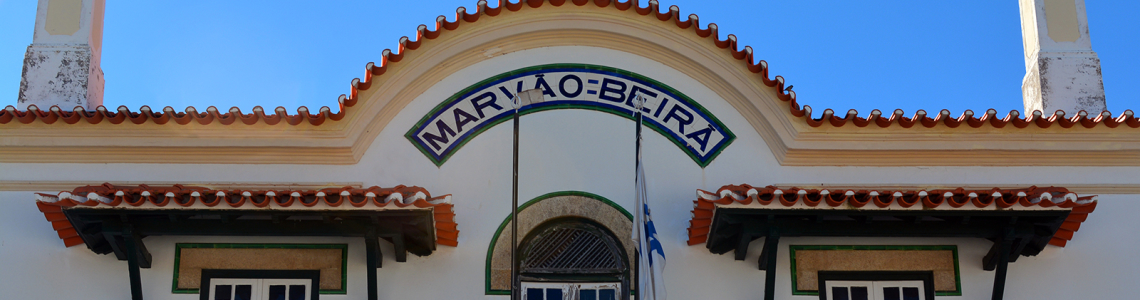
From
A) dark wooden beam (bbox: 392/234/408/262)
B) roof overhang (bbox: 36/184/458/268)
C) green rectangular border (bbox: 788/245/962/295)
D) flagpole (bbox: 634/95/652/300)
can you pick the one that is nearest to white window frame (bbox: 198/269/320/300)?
roof overhang (bbox: 36/184/458/268)

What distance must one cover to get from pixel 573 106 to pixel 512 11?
1.03 metres

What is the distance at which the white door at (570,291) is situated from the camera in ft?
31.9

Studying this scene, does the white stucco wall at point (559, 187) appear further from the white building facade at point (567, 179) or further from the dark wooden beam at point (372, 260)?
the dark wooden beam at point (372, 260)

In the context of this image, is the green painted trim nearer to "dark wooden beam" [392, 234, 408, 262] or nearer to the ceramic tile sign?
"dark wooden beam" [392, 234, 408, 262]

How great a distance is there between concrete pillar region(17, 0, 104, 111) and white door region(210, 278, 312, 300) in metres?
2.50

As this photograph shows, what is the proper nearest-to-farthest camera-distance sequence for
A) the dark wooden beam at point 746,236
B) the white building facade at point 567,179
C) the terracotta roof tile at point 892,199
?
1. the terracotta roof tile at point 892,199
2. the dark wooden beam at point 746,236
3. the white building facade at point 567,179

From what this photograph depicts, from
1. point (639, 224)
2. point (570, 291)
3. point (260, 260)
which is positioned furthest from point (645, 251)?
point (260, 260)

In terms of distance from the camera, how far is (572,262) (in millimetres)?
9898

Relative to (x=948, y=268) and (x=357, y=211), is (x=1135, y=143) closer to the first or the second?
(x=948, y=268)

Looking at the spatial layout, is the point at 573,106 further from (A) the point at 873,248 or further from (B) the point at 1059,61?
(B) the point at 1059,61

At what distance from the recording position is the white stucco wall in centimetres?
956

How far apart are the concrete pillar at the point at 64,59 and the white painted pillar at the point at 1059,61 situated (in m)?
9.00

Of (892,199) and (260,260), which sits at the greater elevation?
(892,199)

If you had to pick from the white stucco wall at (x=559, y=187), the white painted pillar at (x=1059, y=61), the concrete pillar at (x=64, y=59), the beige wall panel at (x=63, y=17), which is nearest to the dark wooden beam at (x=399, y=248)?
the white stucco wall at (x=559, y=187)
